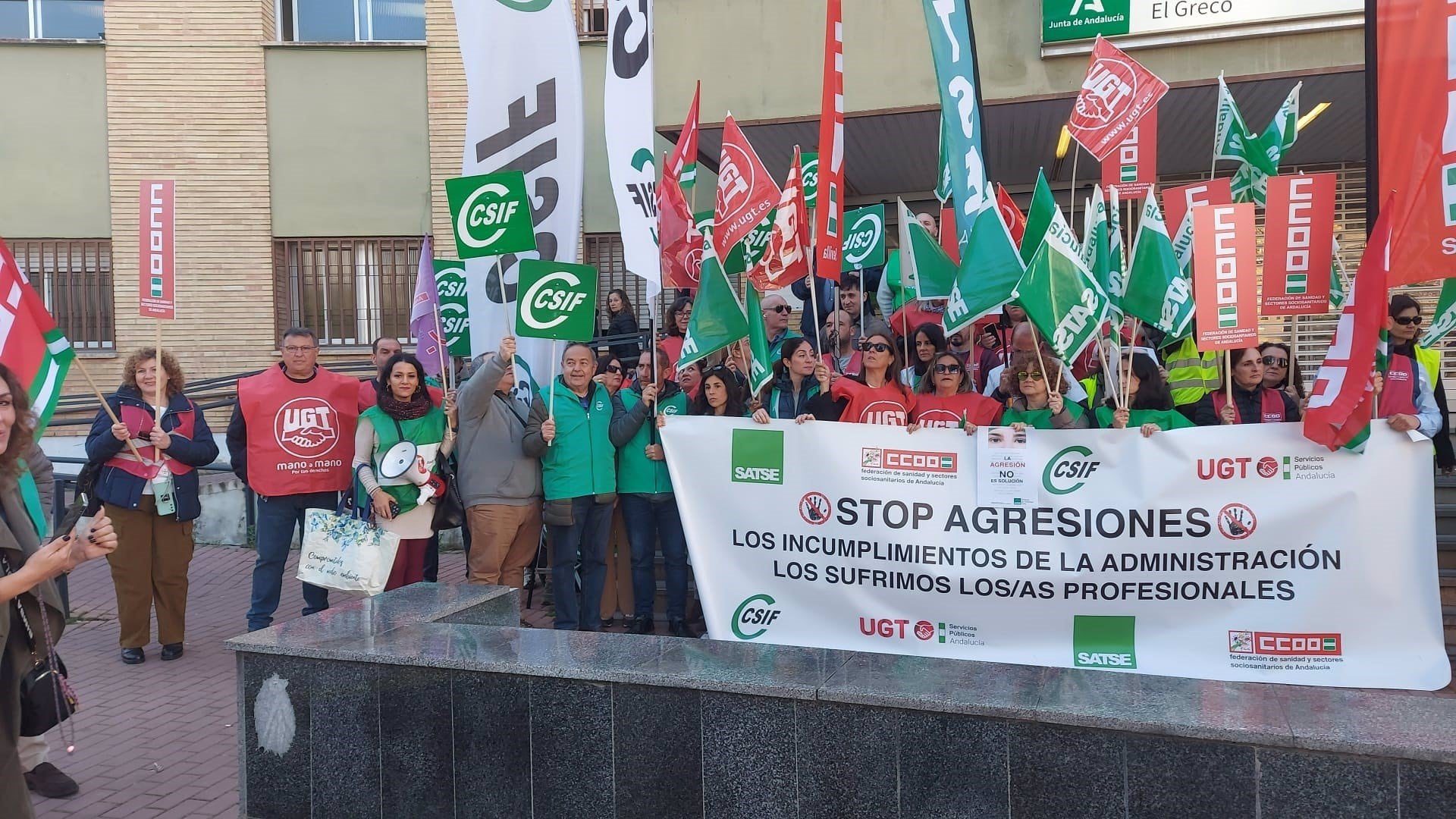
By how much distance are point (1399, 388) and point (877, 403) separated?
3194 mm

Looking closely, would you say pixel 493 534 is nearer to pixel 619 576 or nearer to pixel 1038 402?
pixel 619 576

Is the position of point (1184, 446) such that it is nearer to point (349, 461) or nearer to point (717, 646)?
point (717, 646)

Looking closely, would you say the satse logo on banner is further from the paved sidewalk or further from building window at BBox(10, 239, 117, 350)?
building window at BBox(10, 239, 117, 350)

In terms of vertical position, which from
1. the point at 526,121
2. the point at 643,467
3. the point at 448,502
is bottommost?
the point at 448,502

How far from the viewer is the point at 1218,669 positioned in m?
5.10

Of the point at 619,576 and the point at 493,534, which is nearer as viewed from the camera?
the point at 493,534

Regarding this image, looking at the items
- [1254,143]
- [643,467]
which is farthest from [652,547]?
[1254,143]

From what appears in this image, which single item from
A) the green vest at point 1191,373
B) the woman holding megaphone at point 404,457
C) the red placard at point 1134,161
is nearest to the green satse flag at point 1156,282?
the green vest at point 1191,373

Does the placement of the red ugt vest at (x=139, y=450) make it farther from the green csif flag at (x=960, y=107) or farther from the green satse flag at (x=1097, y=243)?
the green satse flag at (x=1097, y=243)

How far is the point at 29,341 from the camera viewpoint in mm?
4898

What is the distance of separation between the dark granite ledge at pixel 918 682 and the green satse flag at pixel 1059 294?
2.09 m

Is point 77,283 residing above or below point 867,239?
above

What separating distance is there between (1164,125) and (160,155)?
534 inches

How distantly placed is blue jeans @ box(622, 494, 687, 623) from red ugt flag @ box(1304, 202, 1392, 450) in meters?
3.61
